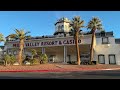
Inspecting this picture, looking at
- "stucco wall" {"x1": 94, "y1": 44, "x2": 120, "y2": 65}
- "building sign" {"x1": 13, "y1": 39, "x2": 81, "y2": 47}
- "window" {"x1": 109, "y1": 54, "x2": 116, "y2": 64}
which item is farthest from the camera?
"building sign" {"x1": 13, "y1": 39, "x2": 81, "y2": 47}

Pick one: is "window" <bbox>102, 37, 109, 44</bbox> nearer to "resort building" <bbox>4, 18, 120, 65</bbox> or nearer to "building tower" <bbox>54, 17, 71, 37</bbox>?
"resort building" <bbox>4, 18, 120, 65</bbox>

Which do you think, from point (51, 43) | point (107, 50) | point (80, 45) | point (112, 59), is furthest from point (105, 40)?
point (51, 43)

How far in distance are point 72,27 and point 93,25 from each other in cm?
383

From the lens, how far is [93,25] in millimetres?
40531

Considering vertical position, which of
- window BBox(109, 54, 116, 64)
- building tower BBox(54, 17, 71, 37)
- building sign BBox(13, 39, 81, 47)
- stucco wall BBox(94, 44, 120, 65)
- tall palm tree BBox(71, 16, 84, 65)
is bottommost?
window BBox(109, 54, 116, 64)

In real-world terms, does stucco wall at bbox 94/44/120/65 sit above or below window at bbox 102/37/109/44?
below

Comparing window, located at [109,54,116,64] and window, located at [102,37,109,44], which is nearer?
window, located at [109,54,116,64]

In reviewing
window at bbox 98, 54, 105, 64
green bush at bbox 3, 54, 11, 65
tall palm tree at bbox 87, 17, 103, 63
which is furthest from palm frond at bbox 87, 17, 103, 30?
green bush at bbox 3, 54, 11, 65

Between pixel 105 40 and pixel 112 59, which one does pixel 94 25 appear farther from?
pixel 112 59

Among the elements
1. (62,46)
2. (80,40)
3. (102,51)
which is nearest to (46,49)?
(62,46)

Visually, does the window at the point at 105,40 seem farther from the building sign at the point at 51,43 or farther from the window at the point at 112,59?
the building sign at the point at 51,43
